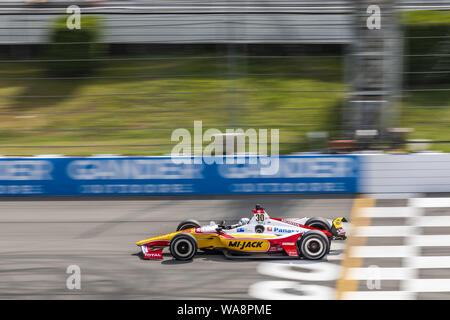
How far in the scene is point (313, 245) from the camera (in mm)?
7238

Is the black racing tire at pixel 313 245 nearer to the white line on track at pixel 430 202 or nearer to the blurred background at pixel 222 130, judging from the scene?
the blurred background at pixel 222 130

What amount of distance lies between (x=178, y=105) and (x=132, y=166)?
289cm

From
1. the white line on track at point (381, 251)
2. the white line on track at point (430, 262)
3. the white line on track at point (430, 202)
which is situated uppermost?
the white line on track at point (430, 202)

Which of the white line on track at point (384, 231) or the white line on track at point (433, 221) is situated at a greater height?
the white line on track at point (433, 221)

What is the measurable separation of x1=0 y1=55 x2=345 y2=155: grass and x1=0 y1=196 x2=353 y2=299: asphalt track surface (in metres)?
1.53

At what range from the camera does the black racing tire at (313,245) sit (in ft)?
23.6

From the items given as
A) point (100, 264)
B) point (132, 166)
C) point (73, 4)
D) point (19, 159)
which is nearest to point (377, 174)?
point (132, 166)

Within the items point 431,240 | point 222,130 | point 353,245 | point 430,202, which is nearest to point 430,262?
point 431,240

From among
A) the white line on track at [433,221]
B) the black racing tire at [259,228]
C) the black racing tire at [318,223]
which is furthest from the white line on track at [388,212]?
the black racing tire at [259,228]

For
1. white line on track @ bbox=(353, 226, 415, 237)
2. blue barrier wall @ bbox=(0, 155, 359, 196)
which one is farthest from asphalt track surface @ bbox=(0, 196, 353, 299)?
white line on track @ bbox=(353, 226, 415, 237)

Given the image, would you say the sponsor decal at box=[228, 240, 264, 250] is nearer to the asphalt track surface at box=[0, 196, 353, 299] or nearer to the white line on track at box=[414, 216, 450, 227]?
the asphalt track surface at box=[0, 196, 353, 299]

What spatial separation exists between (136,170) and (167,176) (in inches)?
20.7

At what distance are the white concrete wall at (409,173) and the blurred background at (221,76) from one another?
1.43 feet

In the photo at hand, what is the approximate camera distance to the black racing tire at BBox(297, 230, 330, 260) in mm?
7199
